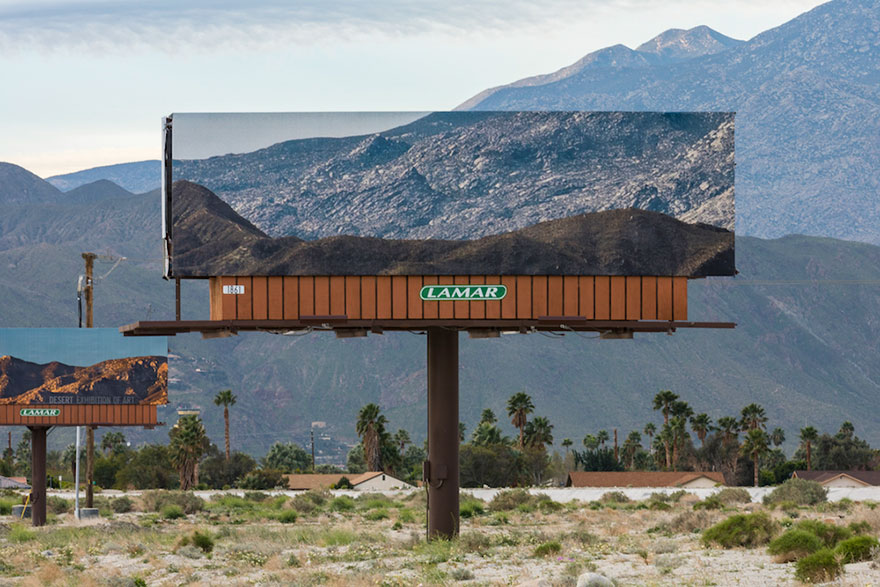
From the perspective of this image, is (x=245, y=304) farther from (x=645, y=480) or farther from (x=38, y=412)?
(x=645, y=480)

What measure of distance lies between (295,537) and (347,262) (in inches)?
381

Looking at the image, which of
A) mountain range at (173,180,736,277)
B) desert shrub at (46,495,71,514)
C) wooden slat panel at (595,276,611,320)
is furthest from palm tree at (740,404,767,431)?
wooden slat panel at (595,276,611,320)

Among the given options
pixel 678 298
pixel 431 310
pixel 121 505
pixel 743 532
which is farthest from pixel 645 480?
pixel 431 310

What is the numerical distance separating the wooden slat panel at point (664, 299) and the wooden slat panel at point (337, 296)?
7232mm

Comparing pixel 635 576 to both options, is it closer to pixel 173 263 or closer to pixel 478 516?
pixel 173 263

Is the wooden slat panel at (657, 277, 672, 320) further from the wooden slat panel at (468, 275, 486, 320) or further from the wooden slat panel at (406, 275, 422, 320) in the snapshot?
the wooden slat panel at (406, 275, 422, 320)

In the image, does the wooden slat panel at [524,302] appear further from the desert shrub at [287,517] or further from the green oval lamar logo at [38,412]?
the green oval lamar logo at [38,412]

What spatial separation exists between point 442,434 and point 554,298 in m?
4.23

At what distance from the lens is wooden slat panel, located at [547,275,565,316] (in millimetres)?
27344

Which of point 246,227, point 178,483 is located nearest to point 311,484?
point 178,483

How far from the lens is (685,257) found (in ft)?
92.9

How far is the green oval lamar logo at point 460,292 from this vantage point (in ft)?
89.7

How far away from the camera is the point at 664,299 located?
27.8 metres

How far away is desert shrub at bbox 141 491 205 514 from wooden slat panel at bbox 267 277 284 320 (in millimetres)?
26966
